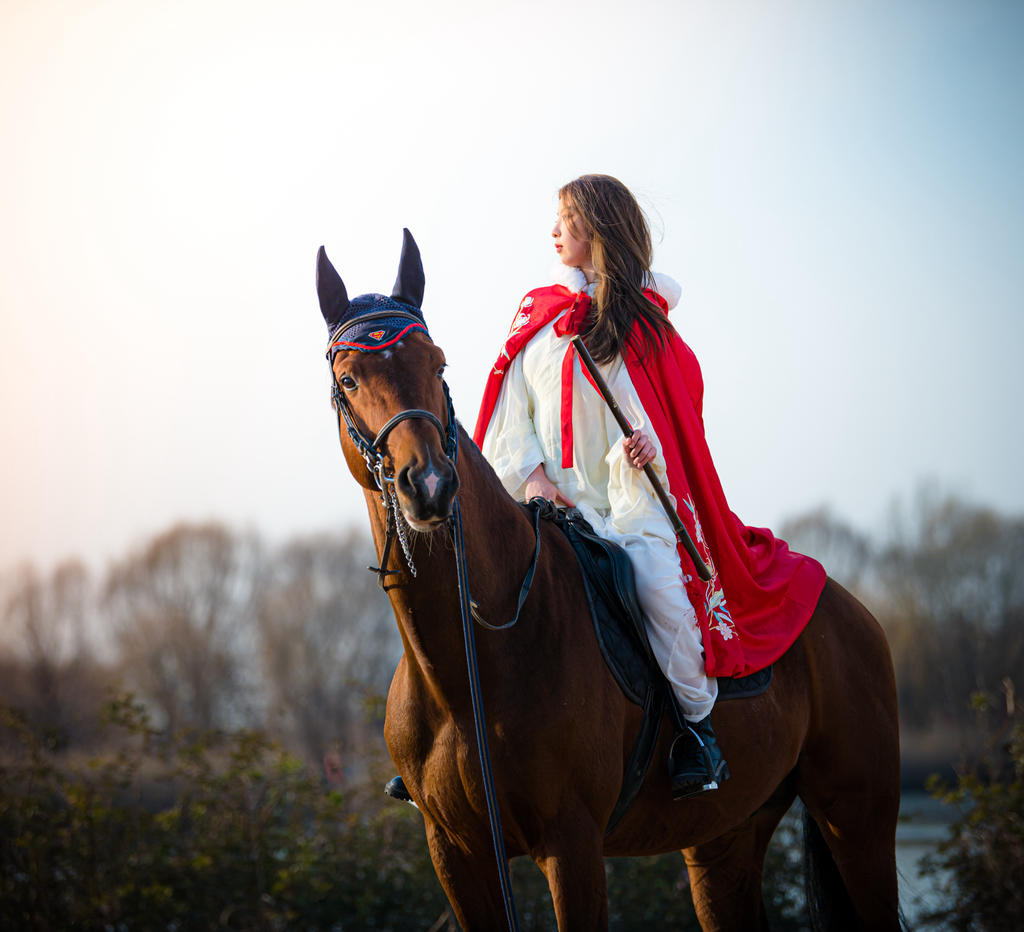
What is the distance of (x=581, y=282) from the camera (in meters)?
3.51

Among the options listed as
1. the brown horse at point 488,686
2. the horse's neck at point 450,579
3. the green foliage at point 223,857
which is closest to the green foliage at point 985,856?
the green foliage at point 223,857

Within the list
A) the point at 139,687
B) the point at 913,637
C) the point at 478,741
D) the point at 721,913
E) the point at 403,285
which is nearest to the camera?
the point at 478,741

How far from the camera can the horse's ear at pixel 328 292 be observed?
8.59ft

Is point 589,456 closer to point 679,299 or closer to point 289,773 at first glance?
point 679,299

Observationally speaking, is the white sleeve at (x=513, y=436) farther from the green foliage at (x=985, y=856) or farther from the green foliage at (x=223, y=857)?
the green foliage at (x=985, y=856)

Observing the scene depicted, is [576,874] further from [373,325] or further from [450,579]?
[373,325]

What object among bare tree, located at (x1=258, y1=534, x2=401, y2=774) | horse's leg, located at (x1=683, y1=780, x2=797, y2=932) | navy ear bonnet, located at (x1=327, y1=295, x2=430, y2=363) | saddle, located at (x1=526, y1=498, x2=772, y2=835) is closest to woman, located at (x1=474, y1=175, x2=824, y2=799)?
saddle, located at (x1=526, y1=498, x2=772, y2=835)

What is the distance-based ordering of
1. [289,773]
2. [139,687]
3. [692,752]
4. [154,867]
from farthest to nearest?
[139,687] < [289,773] < [154,867] < [692,752]

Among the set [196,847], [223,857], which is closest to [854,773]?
[223,857]

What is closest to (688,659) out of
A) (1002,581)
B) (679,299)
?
(679,299)

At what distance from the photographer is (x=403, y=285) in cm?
271

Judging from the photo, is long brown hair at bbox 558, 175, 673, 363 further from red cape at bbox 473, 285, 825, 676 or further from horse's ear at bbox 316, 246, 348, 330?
horse's ear at bbox 316, 246, 348, 330

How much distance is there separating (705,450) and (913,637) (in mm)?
11913

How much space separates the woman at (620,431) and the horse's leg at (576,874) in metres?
0.58
